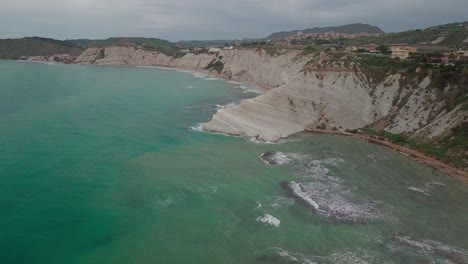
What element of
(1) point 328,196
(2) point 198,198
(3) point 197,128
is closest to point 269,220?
(2) point 198,198

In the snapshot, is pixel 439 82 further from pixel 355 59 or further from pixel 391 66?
pixel 355 59

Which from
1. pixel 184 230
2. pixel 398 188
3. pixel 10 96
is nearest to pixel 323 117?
pixel 398 188

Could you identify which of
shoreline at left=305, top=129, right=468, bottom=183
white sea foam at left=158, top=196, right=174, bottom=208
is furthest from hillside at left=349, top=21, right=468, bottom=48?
white sea foam at left=158, top=196, right=174, bottom=208

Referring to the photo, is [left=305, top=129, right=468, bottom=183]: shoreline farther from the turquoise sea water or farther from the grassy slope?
the turquoise sea water

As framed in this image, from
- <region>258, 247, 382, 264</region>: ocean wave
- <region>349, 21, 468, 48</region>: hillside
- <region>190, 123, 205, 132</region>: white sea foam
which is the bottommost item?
<region>258, 247, 382, 264</region>: ocean wave

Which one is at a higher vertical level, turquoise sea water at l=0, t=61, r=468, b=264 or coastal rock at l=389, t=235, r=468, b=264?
turquoise sea water at l=0, t=61, r=468, b=264

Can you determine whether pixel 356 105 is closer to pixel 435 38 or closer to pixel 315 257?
pixel 315 257
